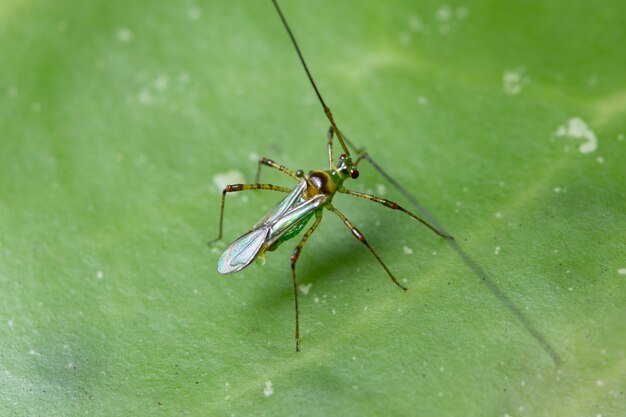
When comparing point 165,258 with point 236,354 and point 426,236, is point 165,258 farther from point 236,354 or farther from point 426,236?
point 426,236

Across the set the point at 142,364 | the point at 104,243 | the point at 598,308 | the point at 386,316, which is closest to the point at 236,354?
the point at 142,364

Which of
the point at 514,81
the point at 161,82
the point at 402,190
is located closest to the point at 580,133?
the point at 514,81

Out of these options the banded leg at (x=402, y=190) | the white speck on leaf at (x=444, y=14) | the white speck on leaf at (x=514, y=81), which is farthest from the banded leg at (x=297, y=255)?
the white speck on leaf at (x=444, y=14)

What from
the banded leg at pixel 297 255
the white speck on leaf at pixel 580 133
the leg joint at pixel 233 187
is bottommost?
the banded leg at pixel 297 255

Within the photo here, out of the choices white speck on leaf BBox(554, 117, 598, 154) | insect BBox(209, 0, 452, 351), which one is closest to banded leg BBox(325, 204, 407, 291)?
insect BBox(209, 0, 452, 351)

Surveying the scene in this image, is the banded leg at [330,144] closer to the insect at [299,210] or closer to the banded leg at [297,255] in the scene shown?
the insect at [299,210]

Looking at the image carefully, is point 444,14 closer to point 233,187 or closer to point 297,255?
point 233,187
